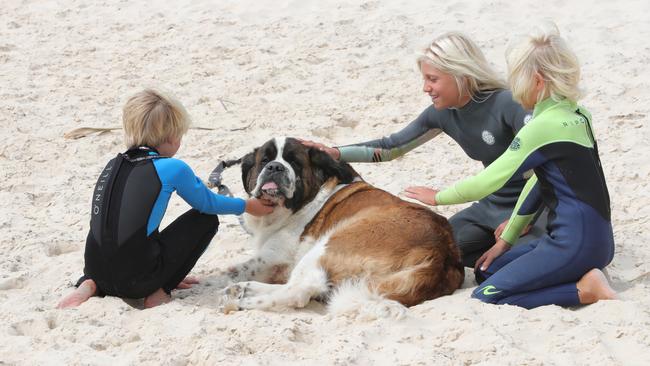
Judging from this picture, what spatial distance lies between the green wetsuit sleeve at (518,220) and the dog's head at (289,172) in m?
1.03

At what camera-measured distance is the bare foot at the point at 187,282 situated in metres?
4.57

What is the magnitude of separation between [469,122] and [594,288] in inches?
53.5

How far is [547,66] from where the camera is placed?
388 centimetres

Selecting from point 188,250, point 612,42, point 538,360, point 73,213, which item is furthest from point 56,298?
point 612,42

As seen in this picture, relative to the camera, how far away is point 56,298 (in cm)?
428

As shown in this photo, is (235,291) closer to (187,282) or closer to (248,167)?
(187,282)

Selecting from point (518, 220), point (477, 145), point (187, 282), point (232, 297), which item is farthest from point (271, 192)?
point (518, 220)

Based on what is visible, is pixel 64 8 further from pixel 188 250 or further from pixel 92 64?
pixel 188 250

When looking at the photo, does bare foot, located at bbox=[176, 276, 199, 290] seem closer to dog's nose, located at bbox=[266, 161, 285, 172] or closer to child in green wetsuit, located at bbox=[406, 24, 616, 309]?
dog's nose, located at bbox=[266, 161, 285, 172]

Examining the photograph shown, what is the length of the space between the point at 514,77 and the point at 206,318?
6.09 ft

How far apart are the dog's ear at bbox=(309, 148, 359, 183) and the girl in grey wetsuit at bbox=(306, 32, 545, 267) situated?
7 centimetres

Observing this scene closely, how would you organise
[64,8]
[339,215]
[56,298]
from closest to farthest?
[56,298]
[339,215]
[64,8]

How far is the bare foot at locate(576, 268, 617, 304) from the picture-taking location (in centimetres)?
386

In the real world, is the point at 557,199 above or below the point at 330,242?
above
